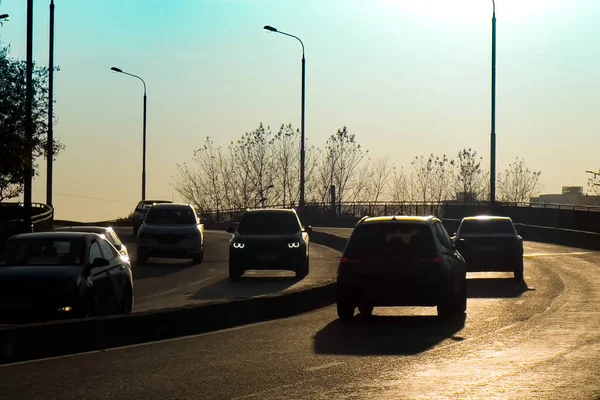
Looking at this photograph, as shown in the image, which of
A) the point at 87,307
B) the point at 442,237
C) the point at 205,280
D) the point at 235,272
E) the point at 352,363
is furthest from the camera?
the point at 235,272

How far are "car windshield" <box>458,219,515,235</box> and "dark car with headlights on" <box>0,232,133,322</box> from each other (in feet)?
40.4

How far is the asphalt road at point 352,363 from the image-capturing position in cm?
1058

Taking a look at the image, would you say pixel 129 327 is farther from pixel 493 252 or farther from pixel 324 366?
pixel 493 252

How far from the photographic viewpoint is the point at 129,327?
48.6 feet

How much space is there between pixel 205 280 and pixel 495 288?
6975 millimetres

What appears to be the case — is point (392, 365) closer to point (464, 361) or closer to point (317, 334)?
point (464, 361)

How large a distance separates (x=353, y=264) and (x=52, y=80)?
28.1 m

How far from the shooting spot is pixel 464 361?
12.7m

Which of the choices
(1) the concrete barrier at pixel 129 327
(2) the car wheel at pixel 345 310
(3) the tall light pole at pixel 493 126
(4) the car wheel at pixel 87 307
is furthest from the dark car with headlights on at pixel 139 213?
(4) the car wheel at pixel 87 307

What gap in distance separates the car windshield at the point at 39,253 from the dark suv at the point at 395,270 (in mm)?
3852

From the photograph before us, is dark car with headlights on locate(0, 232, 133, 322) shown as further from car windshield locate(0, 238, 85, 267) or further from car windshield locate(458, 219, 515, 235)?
car windshield locate(458, 219, 515, 235)

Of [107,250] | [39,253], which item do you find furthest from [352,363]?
[107,250]

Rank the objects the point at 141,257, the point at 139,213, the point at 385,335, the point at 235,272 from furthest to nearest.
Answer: the point at 139,213
the point at 141,257
the point at 235,272
the point at 385,335

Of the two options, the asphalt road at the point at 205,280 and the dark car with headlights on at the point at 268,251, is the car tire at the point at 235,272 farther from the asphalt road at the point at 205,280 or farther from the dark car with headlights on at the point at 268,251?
the asphalt road at the point at 205,280
